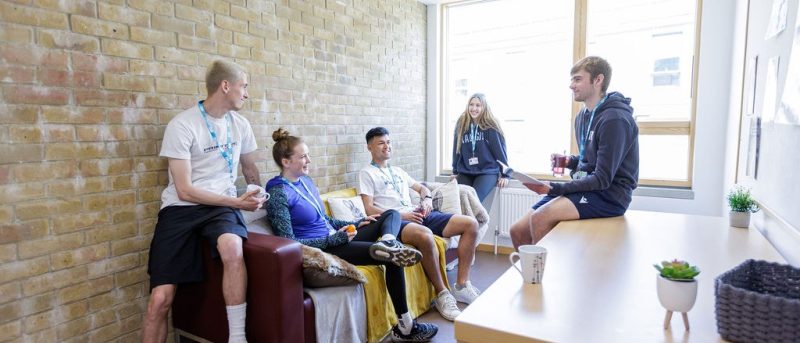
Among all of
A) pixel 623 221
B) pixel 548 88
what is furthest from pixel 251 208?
pixel 548 88

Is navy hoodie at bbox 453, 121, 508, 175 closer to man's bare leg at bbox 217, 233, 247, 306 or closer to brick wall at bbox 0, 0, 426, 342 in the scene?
brick wall at bbox 0, 0, 426, 342

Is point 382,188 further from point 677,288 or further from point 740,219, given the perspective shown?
point 677,288

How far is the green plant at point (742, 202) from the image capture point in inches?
81.0

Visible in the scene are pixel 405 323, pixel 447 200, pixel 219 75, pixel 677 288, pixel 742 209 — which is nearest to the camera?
pixel 677 288

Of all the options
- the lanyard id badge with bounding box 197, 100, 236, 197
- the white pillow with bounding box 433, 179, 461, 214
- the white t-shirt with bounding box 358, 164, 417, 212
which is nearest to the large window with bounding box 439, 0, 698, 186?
the white pillow with bounding box 433, 179, 461, 214

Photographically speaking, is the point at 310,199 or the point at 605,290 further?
the point at 310,199

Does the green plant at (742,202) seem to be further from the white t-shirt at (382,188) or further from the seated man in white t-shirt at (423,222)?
the white t-shirt at (382,188)

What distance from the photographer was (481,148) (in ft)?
14.4

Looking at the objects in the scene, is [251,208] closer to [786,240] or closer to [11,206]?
[11,206]

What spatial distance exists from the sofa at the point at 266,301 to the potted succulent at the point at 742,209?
6.00ft

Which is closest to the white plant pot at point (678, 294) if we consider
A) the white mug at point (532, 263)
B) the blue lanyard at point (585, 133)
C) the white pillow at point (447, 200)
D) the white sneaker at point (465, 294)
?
the white mug at point (532, 263)

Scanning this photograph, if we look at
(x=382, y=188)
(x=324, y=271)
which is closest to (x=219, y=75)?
(x=324, y=271)

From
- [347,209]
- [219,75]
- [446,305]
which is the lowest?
[446,305]

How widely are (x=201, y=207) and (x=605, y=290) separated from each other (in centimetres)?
194
